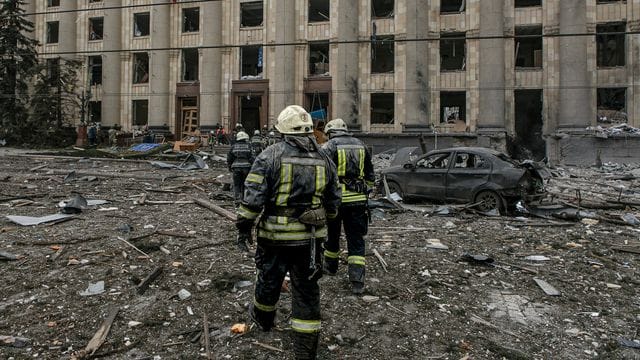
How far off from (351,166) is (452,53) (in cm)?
2408

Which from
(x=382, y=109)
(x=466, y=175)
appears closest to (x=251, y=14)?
(x=382, y=109)

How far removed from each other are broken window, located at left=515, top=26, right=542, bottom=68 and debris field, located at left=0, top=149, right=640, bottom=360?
63.9 feet

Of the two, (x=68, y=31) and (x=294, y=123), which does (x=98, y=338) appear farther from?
(x=68, y=31)

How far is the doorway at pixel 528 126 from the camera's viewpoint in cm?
2533

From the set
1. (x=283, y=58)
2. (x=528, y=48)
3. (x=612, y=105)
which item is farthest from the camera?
(x=283, y=58)

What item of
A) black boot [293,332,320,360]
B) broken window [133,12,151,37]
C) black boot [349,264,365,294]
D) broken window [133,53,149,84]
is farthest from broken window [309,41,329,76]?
black boot [293,332,320,360]

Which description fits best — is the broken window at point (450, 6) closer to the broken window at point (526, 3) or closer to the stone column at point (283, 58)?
the broken window at point (526, 3)

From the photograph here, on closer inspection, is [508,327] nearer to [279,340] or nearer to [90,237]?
[279,340]

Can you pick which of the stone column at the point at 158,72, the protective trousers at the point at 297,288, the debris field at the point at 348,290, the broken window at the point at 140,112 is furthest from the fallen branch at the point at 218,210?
the broken window at the point at 140,112

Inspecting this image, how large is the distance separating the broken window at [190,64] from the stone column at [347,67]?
10.8 metres

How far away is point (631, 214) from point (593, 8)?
19.8m

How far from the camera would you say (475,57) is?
25.1 m

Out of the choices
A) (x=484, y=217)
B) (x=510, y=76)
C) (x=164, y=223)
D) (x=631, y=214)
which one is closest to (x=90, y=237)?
(x=164, y=223)

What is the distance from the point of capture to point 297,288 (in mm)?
3469
